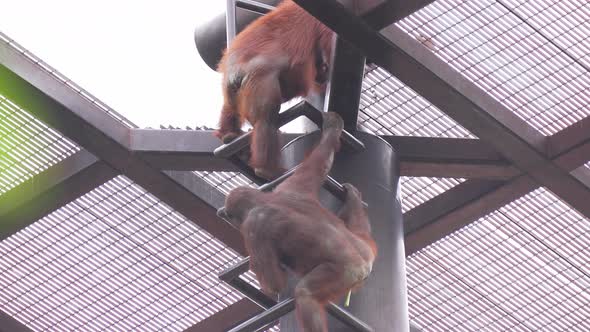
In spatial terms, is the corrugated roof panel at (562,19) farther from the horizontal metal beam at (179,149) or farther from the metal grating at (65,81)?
the metal grating at (65,81)

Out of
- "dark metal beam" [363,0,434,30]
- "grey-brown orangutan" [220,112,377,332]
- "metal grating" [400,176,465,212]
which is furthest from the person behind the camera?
"metal grating" [400,176,465,212]

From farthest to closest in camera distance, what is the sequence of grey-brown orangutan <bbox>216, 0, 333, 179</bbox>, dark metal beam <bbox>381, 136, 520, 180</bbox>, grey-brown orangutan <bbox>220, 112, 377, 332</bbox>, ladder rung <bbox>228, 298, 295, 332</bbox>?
dark metal beam <bbox>381, 136, 520, 180</bbox> < grey-brown orangutan <bbox>216, 0, 333, 179</bbox> < grey-brown orangutan <bbox>220, 112, 377, 332</bbox> < ladder rung <bbox>228, 298, 295, 332</bbox>

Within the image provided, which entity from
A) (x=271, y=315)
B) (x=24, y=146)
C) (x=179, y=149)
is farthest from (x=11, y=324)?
(x=271, y=315)

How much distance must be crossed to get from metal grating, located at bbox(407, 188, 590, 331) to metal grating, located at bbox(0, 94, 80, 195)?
7.64ft

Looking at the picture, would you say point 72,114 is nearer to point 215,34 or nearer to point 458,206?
point 215,34

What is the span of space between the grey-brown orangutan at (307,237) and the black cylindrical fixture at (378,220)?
412 millimetres

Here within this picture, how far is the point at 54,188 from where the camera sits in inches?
368

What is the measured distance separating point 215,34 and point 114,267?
5.86ft

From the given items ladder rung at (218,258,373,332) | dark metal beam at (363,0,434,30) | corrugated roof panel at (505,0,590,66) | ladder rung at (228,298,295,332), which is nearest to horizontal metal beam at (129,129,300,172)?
dark metal beam at (363,0,434,30)

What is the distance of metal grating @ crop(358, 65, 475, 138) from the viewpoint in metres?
8.99

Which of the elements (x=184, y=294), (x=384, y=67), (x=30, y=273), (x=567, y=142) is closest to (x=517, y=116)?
(x=567, y=142)

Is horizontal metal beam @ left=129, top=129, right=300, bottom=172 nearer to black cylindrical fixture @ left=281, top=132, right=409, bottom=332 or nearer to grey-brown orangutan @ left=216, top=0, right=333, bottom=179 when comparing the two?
grey-brown orangutan @ left=216, top=0, right=333, bottom=179

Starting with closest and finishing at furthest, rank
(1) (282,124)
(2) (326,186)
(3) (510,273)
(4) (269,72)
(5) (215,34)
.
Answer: (2) (326,186) < (1) (282,124) < (4) (269,72) < (5) (215,34) < (3) (510,273)

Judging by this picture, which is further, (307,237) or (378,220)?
(378,220)
